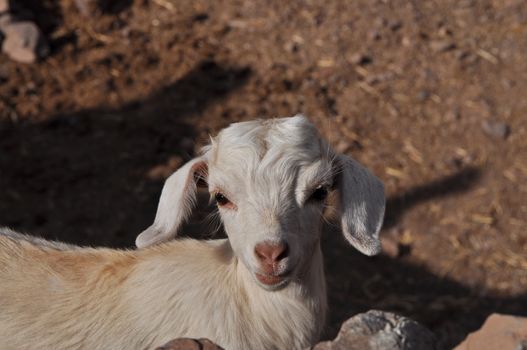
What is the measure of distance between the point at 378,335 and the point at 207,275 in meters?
1.10

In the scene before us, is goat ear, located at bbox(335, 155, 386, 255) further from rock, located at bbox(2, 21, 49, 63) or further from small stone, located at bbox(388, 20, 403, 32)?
rock, located at bbox(2, 21, 49, 63)

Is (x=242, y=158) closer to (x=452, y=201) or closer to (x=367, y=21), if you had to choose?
(x=452, y=201)

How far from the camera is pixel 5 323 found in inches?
135

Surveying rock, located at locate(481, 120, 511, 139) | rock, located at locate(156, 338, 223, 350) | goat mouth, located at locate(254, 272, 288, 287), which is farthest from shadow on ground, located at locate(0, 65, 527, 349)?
rock, located at locate(156, 338, 223, 350)

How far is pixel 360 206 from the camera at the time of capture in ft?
11.4

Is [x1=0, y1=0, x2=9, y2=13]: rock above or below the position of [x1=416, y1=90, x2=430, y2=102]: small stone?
above

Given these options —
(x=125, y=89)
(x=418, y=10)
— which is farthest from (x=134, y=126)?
(x=418, y=10)

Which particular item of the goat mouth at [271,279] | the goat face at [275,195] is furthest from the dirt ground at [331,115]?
the goat mouth at [271,279]

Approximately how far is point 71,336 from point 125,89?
3.90 m

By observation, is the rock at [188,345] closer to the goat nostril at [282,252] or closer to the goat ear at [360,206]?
the goat nostril at [282,252]

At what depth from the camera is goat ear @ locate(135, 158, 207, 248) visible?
11.5 ft

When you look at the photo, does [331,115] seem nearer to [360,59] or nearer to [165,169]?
[360,59]

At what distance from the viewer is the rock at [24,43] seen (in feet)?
23.8

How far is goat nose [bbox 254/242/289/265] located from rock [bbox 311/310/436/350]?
1.43ft
